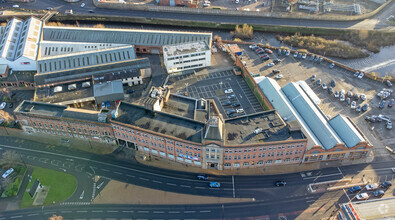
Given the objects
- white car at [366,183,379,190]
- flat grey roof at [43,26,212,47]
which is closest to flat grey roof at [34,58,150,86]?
flat grey roof at [43,26,212,47]

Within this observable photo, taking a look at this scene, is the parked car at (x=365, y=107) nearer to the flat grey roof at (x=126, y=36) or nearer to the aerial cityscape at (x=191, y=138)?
the aerial cityscape at (x=191, y=138)

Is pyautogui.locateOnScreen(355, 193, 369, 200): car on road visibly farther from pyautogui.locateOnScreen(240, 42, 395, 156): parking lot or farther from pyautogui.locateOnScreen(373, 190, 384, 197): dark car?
pyautogui.locateOnScreen(240, 42, 395, 156): parking lot

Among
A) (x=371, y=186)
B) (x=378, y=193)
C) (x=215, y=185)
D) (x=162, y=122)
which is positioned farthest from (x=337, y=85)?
(x=162, y=122)

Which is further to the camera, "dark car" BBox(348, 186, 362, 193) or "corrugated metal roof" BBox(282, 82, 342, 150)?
"corrugated metal roof" BBox(282, 82, 342, 150)

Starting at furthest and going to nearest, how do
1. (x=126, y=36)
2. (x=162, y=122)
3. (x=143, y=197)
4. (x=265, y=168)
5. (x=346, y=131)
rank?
(x=126, y=36)
(x=346, y=131)
(x=265, y=168)
(x=162, y=122)
(x=143, y=197)

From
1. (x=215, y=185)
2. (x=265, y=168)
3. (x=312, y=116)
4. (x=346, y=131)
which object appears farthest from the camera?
(x=312, y=116)

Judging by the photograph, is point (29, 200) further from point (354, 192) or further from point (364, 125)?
point (364, 125)

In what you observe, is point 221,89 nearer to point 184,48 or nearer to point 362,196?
point 184,48
